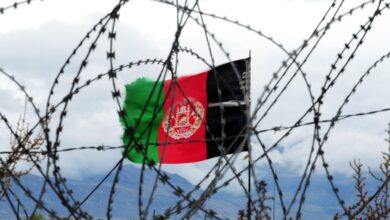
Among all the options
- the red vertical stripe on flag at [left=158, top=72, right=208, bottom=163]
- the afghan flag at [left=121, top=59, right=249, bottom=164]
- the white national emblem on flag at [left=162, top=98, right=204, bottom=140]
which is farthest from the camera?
the white national emblem on flag at [left=162, top=98, right=204, bottom=140]

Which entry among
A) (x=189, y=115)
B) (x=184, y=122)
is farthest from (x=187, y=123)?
(x=189, y=115)

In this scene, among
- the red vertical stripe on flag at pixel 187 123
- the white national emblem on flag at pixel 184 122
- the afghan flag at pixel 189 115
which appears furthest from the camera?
the white national emblem on flag at pixel 184 122

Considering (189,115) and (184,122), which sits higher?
(189,115)

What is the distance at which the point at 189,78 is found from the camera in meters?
20.5

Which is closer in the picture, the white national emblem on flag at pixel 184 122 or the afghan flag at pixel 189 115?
the afghan flag at pixel 189 115

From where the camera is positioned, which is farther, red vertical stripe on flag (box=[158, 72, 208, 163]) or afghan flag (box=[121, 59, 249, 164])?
red vertical stripe on flag (box=[158, 72, 208, 163])

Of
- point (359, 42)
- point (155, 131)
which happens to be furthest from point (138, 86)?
point (359, 42)

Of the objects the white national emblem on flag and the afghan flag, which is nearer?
the afghan flag

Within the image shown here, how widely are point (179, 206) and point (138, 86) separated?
16.4 metres

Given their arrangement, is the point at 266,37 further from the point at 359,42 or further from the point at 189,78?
the point at 189,78

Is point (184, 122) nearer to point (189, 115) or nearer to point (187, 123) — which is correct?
point (187, 123)

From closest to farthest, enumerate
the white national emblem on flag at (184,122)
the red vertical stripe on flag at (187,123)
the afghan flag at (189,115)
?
1. the afghan flag at (189,115)
2. the red vertical stripe on flag at (187,123)
3. the white national emblem on flag at (184,122)

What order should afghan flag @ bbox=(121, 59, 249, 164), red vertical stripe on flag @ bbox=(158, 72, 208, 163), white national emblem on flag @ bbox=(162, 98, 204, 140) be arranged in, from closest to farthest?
afghan flag @ bbox=(121, 59, 249, 164) < red vertical stripe on flag @ bbox=(158, 72, 208, 163) < white national emblem on flag @ bbox=(162, 98, 204, 140)

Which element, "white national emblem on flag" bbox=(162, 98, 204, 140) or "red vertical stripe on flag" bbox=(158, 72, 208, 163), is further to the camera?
"white national emblem on flag" bbox=(162, 98, 204, 140)
